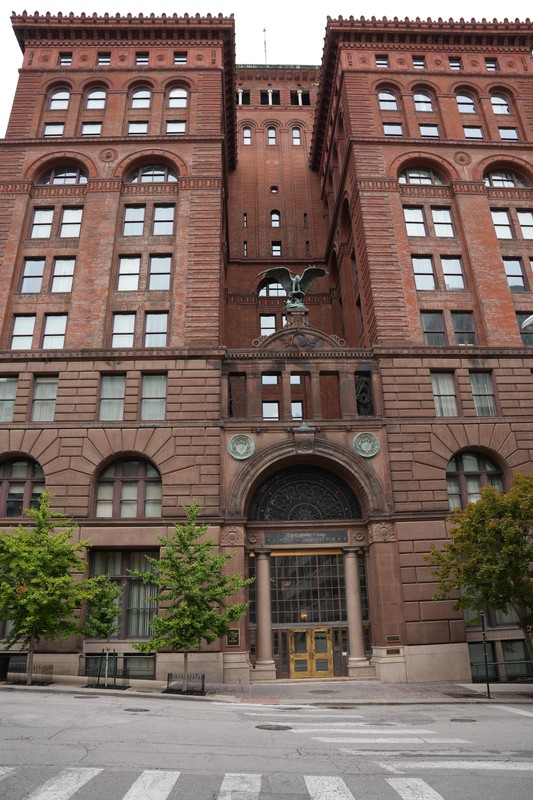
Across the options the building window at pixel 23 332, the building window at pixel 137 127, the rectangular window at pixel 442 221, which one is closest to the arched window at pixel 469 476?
the rectangular window at pixel 442 221

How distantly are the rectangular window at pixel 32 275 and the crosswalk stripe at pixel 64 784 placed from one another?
29.0 meters

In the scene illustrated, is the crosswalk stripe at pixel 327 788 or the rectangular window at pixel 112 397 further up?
the rectangular window at pixel 112 397

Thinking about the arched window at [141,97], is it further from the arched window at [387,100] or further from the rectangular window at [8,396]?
the rectangular window at [8,396]

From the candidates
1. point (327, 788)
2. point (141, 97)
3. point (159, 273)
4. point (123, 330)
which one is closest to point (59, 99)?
point (141, 97)

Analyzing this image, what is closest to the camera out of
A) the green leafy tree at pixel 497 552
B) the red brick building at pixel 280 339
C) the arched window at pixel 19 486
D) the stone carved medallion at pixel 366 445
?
the green leafy tree at pixel 497 552

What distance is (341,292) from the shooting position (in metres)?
42.3

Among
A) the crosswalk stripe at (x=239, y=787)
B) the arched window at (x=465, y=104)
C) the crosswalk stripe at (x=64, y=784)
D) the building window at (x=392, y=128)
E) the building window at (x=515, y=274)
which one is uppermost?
the arched window at (x=465, y=104)

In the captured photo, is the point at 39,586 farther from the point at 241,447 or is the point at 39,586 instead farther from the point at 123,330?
the point at 123,330

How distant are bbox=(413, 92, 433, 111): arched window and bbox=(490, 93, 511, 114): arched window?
13.7ft

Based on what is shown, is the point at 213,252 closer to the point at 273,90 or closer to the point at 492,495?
the point at 492,495

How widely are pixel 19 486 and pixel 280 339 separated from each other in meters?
15.4

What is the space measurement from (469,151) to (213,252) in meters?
17.7

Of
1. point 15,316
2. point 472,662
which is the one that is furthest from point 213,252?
point 472,662

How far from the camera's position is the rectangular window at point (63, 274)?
110 feet
